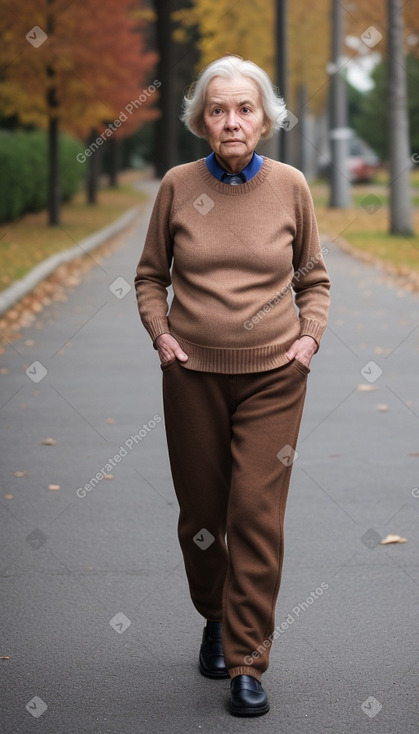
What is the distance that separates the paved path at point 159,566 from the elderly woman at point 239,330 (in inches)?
→ 14.3

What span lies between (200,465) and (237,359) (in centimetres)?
37

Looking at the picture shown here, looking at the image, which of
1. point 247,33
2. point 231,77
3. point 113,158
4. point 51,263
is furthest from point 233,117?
point 113,158

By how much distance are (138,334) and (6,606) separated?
7.15 meters

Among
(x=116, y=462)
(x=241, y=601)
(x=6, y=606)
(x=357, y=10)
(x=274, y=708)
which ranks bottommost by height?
(x=357, y=10)

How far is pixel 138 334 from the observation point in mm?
11750

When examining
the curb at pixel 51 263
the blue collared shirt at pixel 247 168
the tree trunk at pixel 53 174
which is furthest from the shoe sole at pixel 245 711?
the tree trunk at pixel 53 174

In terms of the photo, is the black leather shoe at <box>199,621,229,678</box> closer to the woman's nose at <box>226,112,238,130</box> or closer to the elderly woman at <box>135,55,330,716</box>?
the elderly woman at <box>135,55,330,716</box>

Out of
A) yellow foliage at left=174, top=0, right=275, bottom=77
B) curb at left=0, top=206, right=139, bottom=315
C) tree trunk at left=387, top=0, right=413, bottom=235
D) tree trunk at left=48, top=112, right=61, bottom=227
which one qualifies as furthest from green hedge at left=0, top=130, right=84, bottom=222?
yellow foliage at left=174, top=0, right=275, bottom=77

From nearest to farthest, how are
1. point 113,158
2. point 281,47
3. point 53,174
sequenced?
point 53,174
point 281,47
point 113,158

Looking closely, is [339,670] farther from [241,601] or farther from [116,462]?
[116,462]

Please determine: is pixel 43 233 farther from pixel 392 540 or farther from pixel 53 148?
pixel 392 540

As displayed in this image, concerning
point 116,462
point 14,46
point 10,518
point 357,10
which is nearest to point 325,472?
point 116,462

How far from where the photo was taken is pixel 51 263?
1678 cm

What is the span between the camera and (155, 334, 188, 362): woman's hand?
373cm
